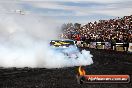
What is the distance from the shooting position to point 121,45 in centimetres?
5003

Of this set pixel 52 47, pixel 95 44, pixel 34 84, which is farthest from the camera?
pixel 95 44

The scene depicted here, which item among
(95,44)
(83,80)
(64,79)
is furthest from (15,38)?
(95,44)

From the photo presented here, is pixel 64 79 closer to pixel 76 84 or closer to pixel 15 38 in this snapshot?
pixel 76 84

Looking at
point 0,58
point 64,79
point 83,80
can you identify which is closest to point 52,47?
point 0,58

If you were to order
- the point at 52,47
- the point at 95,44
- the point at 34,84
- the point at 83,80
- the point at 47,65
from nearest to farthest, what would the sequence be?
the point at 83,80, the point at 34,84, the point at 47,65, the point at 52,47, the point at 95,44

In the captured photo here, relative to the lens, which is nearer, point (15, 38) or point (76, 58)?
point (76, 58)

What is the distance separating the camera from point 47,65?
23.9 metres

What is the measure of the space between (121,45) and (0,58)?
27264 mm

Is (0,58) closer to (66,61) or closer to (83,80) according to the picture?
(66,61)

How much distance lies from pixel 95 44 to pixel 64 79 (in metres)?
50.9

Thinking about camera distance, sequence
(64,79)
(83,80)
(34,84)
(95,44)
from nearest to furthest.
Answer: (83,80), (34,84), (64,79), (95,44)

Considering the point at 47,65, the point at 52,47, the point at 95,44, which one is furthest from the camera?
the point at 95,44

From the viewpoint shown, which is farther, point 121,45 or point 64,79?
point 121,45

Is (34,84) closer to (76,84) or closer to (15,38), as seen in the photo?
(76,84)
